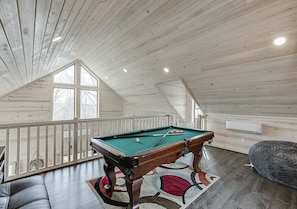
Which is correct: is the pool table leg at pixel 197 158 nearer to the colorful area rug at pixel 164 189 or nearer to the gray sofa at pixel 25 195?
the colorful area rug at pixel 164 189

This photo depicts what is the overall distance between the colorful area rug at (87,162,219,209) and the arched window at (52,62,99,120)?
14.9 feet

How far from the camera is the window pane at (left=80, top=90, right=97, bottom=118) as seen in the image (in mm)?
6781

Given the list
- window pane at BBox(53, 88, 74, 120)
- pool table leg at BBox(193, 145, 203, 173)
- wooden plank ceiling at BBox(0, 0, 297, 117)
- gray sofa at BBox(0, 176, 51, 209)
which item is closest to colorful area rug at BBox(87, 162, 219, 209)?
pool table leg at BBox(193, 145, 203, 173)

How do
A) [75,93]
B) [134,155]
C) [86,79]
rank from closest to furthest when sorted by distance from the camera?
[134,155] → [75,93] → [86,79]

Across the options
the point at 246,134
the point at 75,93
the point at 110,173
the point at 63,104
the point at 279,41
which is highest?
the point at 279,41

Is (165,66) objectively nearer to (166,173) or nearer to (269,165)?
(166,173)

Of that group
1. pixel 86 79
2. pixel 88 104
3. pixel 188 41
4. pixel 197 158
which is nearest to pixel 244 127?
pixel 197 158

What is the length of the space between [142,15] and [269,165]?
3.57m

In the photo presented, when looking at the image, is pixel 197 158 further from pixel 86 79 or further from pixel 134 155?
pixel 86 79

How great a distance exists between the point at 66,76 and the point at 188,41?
5417 millimetres

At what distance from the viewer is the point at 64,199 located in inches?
85.9

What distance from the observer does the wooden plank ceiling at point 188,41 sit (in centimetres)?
188

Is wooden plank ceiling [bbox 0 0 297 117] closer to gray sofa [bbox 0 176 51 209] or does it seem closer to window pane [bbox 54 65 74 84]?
gray sofa [bbox 0 176 51 209]

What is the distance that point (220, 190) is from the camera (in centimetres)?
245
